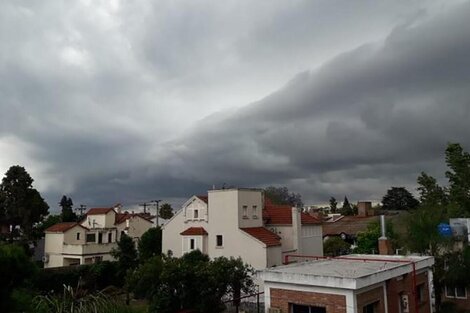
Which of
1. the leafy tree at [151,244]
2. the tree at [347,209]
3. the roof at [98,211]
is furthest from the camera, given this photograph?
the tree at [347,209]

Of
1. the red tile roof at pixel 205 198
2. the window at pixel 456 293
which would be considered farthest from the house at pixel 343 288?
the red tile roof at pixel 205 198

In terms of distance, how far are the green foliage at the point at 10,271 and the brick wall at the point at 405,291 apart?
1250cm

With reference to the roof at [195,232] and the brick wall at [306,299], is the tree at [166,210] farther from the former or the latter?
the brick wall at [306,299]

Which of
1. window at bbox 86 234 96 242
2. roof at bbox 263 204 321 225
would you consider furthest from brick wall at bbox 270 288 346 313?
window at bbox 86 234 96 242

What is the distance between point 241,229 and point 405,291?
20603 millimetres

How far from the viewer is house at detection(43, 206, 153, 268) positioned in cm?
4994

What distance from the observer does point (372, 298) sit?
15141mm

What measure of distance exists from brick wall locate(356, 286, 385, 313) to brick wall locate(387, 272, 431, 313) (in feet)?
2.41

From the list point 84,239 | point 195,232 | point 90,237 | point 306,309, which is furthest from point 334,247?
point 306,309

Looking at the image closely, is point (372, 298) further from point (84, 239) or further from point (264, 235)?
point (84, 239)

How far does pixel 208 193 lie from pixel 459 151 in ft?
70.3

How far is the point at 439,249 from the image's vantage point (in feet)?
82.1

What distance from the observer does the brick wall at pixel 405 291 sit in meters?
16.4

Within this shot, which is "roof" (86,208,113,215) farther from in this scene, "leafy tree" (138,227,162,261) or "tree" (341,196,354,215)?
"tree" (341,196,354,215)
